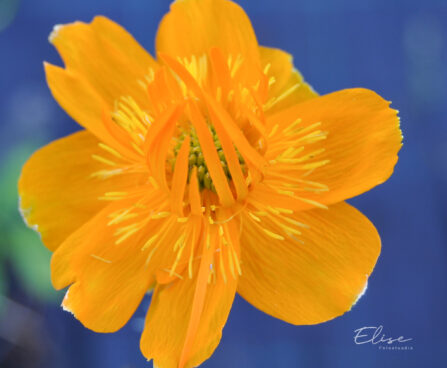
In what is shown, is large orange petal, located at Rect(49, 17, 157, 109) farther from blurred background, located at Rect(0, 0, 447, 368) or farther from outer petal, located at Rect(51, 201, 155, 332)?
blurred background, located at Rect(0, 0, 447, 368)

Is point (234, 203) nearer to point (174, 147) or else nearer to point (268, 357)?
point (174, 147)

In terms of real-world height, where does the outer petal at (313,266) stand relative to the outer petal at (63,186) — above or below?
below

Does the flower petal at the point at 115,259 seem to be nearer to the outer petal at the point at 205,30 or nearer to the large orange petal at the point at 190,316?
the large orange petal at the point at 190,316

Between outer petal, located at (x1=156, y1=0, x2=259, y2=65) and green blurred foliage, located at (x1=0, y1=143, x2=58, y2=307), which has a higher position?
outer petal, located at (x1=156, y1=0, x2=259, y2=65)

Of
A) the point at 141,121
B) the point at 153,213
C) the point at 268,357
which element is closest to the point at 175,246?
the point at 153,213

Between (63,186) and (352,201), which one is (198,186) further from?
(352,201)
